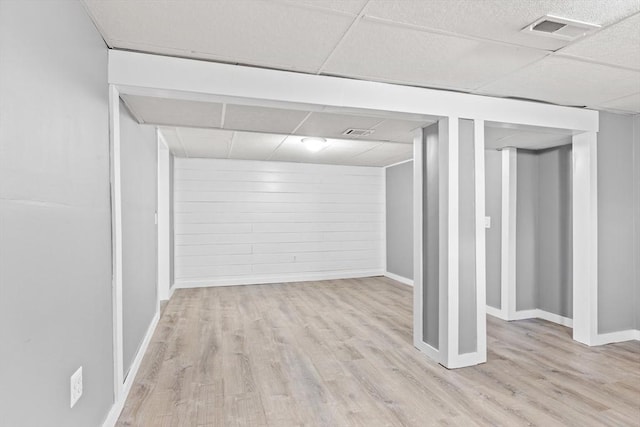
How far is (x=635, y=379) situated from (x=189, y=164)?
251 inches

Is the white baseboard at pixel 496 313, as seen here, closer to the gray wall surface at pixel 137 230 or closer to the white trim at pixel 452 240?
the white trim at pixel 452 240

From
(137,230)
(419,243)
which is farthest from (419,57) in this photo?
(137,230)

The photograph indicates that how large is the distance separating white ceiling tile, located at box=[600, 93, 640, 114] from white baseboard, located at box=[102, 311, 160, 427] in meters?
4.56

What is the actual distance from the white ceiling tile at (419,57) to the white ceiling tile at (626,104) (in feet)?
4.67

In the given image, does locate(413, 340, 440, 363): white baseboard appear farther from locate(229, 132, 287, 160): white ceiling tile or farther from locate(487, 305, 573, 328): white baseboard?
locate(229, 132, 287, 160): white ceiling tile

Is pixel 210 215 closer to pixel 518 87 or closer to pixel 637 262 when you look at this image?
pixel 518 87

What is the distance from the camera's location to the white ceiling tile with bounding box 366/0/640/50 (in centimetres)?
173

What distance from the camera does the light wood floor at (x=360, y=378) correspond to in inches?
90.9

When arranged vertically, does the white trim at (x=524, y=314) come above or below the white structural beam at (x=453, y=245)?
below

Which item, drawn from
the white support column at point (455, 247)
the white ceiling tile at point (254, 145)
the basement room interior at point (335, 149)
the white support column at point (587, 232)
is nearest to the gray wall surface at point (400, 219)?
the basement room interior at point (335, 149)

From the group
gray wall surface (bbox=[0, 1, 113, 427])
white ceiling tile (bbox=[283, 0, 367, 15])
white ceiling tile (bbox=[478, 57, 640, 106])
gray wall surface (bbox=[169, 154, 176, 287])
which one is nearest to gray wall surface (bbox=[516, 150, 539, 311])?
white ceiling tile (bbox=[478, 57, 640, 106])

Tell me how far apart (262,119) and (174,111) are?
751 mm

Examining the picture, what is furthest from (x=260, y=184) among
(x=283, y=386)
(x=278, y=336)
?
(x=283, y=386)

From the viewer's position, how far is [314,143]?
498cm
